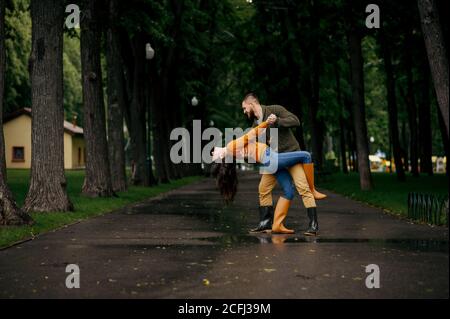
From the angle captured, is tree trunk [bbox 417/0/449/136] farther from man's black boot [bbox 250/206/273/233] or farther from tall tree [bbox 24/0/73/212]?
tall tree [bbox 24/0/73/212]

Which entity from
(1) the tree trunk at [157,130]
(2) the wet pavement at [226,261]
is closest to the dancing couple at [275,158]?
(2) the wet pavement at [226,261]

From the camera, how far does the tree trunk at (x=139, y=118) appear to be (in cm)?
3219

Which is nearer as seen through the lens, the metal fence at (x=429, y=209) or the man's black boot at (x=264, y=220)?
the man's black boot at (x=264, y=220)

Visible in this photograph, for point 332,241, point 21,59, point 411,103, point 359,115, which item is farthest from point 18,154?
point 332,241

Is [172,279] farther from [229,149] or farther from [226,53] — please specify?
[226,53]

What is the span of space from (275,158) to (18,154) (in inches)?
2737

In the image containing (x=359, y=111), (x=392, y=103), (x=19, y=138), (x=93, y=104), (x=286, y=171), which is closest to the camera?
(x=286, y=171)

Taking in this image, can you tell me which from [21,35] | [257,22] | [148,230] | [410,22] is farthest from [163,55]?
[148,230]

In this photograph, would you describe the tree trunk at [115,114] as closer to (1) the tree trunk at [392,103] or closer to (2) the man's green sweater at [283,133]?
(1) the tree trunk at [392,103]

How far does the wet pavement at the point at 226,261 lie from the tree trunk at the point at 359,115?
12341mm

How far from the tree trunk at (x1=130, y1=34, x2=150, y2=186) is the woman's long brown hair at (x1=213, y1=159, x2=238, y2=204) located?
19.4m

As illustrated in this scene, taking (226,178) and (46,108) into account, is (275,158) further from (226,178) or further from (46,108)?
(46,108)

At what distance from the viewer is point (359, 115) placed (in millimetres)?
27875
